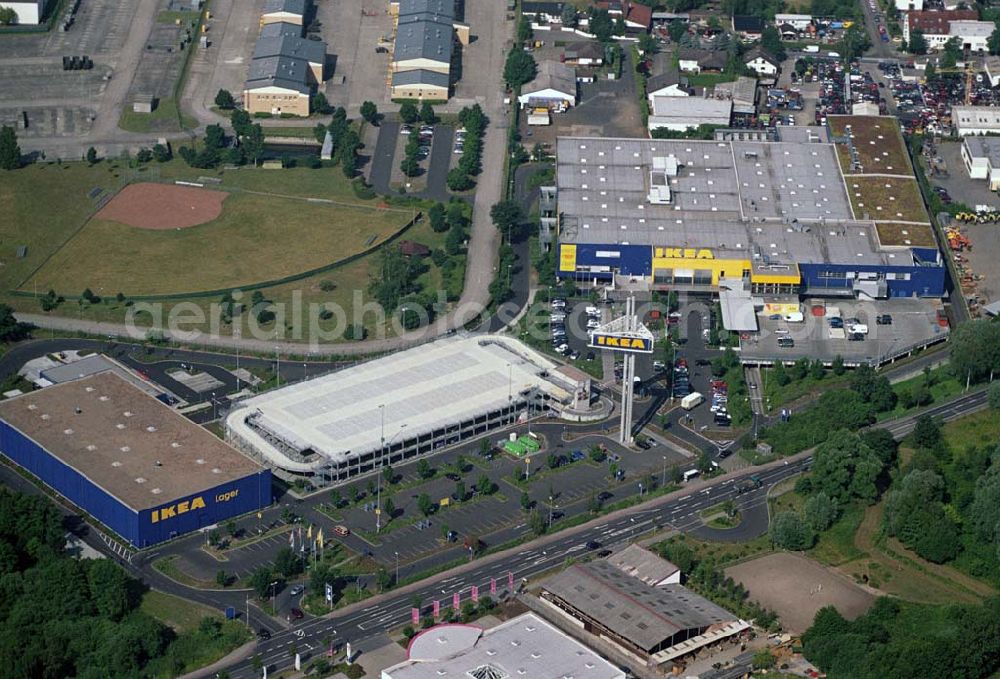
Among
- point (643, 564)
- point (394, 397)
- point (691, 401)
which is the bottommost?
point (643, 564)

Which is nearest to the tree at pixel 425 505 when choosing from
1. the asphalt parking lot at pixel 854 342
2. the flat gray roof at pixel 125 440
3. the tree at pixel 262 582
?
the flat gray roof at pixel 125 440

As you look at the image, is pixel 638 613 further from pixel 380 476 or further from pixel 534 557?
pixel 380 476

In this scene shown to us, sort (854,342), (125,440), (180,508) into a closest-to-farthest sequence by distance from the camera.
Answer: (180,508), (125,440), (854,342)

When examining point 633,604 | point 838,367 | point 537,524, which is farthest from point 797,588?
point 838,367

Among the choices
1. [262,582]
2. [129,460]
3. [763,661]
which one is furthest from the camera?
[129,460]

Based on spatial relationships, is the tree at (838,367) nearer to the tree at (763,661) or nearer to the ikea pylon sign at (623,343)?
the ikea pylon sign at (623,343)

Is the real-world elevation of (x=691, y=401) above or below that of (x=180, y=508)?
above

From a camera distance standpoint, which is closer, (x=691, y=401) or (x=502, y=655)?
(x=502, y=655)
